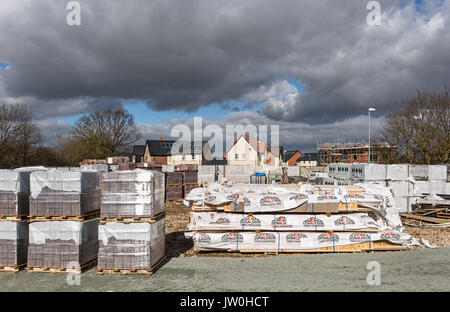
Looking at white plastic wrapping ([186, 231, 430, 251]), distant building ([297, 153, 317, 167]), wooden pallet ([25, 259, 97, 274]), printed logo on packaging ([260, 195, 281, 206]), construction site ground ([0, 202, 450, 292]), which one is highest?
distant building ([297, 153, 317, 167])

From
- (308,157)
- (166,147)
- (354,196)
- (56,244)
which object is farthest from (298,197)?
(308,157)

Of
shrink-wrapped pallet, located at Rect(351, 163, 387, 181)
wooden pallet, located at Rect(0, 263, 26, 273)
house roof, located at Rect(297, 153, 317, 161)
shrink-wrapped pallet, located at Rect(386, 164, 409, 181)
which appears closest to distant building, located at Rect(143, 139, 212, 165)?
house roof, located at Rect(297, 153, 317, 161)

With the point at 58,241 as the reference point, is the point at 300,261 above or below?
below

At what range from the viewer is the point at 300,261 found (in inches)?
293

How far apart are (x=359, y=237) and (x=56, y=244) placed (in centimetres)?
735

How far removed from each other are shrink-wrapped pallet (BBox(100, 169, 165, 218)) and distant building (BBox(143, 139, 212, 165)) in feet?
164

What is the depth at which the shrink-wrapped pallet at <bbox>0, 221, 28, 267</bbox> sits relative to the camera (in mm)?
6738

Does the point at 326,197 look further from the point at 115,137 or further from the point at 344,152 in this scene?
the point at 344,152

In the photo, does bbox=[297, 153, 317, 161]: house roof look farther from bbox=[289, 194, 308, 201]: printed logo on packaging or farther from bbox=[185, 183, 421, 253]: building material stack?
bbox=[289, 194, 308, 201]: printed logo on packaging
